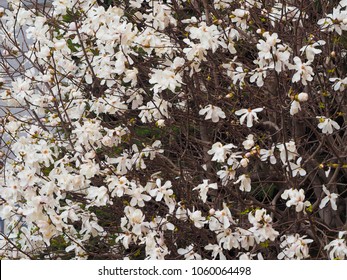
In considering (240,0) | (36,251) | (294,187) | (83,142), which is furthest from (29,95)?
(294,187)

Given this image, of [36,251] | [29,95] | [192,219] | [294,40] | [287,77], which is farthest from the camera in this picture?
[36,251]

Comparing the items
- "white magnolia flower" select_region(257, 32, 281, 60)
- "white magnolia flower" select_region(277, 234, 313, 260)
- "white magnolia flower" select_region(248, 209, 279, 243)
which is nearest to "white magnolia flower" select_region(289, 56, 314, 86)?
"white magnolia flower" select_region(257, 32, 281, 60)

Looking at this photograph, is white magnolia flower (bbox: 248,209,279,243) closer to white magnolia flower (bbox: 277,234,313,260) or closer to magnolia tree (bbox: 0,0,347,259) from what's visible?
magnolia tree (bbox: 0,0,347,259)

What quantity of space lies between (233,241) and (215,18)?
4.26 feet

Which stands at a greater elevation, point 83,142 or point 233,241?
point 83,142

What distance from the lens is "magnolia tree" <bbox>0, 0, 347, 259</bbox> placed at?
359cm

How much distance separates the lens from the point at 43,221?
384 centimetres

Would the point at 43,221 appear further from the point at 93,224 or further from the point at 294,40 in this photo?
the point at 294,40

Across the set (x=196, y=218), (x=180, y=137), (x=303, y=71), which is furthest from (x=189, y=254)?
(x=303, y=71)

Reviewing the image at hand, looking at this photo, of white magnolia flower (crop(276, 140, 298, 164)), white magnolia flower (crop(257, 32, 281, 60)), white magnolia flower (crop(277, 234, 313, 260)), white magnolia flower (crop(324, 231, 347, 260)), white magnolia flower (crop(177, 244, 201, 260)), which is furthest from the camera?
white magnolia flower (crop(177, 244, 201, 260))

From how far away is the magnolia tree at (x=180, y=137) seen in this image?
359cm

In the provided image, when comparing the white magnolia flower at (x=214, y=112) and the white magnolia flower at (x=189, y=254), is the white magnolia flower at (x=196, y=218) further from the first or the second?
the white magnolia flower at (x=214, y=112)

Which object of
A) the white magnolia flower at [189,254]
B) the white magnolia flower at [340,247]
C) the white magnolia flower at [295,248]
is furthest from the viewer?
the white magnolia flower at [189,254]

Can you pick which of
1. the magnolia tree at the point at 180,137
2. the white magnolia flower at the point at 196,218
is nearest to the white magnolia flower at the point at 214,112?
the magnolia tree at the point at 180,137
